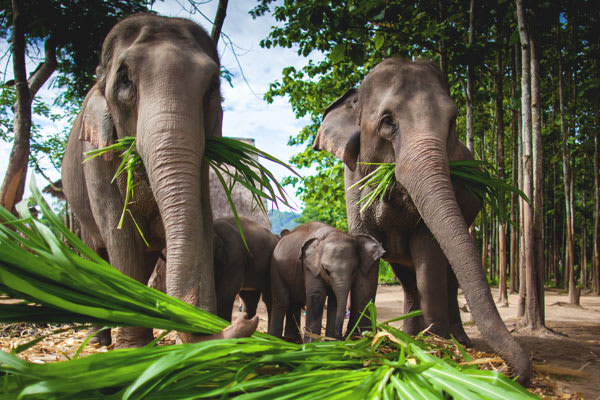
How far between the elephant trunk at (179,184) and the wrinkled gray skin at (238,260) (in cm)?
171

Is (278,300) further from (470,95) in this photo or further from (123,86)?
(470,95)

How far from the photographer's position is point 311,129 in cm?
1478

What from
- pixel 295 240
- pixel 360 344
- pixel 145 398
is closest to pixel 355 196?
pixel 295 240

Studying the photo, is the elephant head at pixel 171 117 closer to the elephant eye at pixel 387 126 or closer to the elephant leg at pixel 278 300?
the elephant eye at pixel 387 126

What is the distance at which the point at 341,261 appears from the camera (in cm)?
500

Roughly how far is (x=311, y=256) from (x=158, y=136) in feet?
8.97

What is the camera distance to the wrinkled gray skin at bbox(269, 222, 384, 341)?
4.95 metres

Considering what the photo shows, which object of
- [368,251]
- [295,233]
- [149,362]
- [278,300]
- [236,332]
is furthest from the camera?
[295,233]

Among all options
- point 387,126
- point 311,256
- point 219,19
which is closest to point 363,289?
point 311,256

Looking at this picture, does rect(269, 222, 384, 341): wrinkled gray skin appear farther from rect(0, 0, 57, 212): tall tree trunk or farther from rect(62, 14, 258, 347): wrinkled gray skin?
rect(0, 0, 57, 212): tall tree trunk

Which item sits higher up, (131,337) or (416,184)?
(416,184)

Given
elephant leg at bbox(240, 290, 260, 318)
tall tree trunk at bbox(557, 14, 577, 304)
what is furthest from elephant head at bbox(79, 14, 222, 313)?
tall tree trunk at bbox(557, 14, 577, 304)

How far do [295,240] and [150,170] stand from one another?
10.2 feet

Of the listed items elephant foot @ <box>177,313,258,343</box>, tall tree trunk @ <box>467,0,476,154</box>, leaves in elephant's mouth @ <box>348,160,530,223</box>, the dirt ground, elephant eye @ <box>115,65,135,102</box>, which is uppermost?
tall tree trunk @ <box>467,0,476,154</box>
